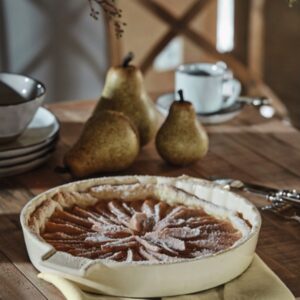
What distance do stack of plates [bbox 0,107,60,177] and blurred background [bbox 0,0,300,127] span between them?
1214 mm

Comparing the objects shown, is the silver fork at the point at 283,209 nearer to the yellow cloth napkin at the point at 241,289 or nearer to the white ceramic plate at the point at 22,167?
the yellow cloth napkin at the point at 241,289

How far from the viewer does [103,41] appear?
337 cm

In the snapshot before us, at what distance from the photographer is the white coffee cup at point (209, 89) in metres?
1.92

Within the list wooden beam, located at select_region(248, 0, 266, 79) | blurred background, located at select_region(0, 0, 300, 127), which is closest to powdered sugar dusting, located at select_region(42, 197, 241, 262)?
blurred background, located at select_region(0, 0, 300, 127)

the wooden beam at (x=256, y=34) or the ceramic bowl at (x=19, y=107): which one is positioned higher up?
the ceramic bowl at (x=19, y=107)

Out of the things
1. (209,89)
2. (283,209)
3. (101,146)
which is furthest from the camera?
(209,89)

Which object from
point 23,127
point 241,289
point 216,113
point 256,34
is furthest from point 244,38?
point 241,289

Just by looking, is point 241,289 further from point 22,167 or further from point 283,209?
point 22,167

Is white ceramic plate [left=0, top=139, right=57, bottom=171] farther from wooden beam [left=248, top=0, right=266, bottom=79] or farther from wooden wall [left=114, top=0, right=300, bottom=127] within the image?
wooden beam [left=248, top=0, right=266, bottom=79]

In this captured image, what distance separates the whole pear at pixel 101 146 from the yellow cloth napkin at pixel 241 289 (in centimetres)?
41

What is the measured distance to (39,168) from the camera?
1.67m

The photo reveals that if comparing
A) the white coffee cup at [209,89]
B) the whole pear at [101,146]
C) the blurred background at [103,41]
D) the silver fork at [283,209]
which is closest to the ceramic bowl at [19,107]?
the whole pear at [101,146]

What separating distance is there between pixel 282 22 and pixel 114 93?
283 centimetres

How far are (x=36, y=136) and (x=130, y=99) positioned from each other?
214 mm
